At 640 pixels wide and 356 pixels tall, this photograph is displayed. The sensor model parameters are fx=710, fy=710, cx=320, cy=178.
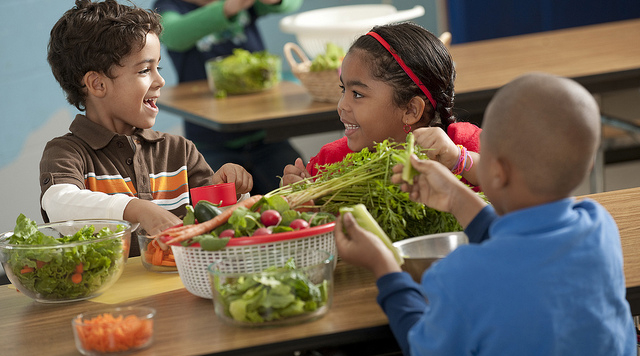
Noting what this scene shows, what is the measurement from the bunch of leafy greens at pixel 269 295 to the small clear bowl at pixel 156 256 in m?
0.40

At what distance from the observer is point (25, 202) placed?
5242 mm

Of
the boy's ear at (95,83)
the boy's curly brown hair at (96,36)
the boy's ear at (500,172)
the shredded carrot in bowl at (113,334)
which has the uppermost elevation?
the boy's curly brown hair at (96,36)

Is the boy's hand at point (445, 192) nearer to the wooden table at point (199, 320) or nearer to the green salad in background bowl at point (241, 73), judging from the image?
the wooden table at point (199, 320)

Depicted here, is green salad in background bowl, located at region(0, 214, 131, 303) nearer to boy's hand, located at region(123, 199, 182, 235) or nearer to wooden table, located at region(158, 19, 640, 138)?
boy's hand, located at region(123, 199, 182, 235)

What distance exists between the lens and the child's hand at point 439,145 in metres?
1.72

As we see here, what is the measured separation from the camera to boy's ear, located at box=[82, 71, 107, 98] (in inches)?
87.8

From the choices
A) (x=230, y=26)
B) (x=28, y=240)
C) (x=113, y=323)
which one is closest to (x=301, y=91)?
(x=230, y=26)

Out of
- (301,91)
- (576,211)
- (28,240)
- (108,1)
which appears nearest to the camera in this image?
(576,211)

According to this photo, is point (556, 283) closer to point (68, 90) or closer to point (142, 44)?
point (142, 44)

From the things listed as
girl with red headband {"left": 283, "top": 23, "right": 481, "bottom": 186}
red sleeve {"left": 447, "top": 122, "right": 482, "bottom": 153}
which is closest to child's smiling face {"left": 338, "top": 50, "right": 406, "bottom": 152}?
girl with red headband {"left": 283, "top": 23, "right": 481, "bottom": 186}

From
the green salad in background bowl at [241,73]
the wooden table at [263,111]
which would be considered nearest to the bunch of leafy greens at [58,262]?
the wooden table at [263,111]

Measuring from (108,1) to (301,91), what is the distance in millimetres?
1703

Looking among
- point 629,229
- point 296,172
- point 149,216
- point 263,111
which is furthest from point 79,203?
point 263,111

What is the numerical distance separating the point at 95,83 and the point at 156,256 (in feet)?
2.73
